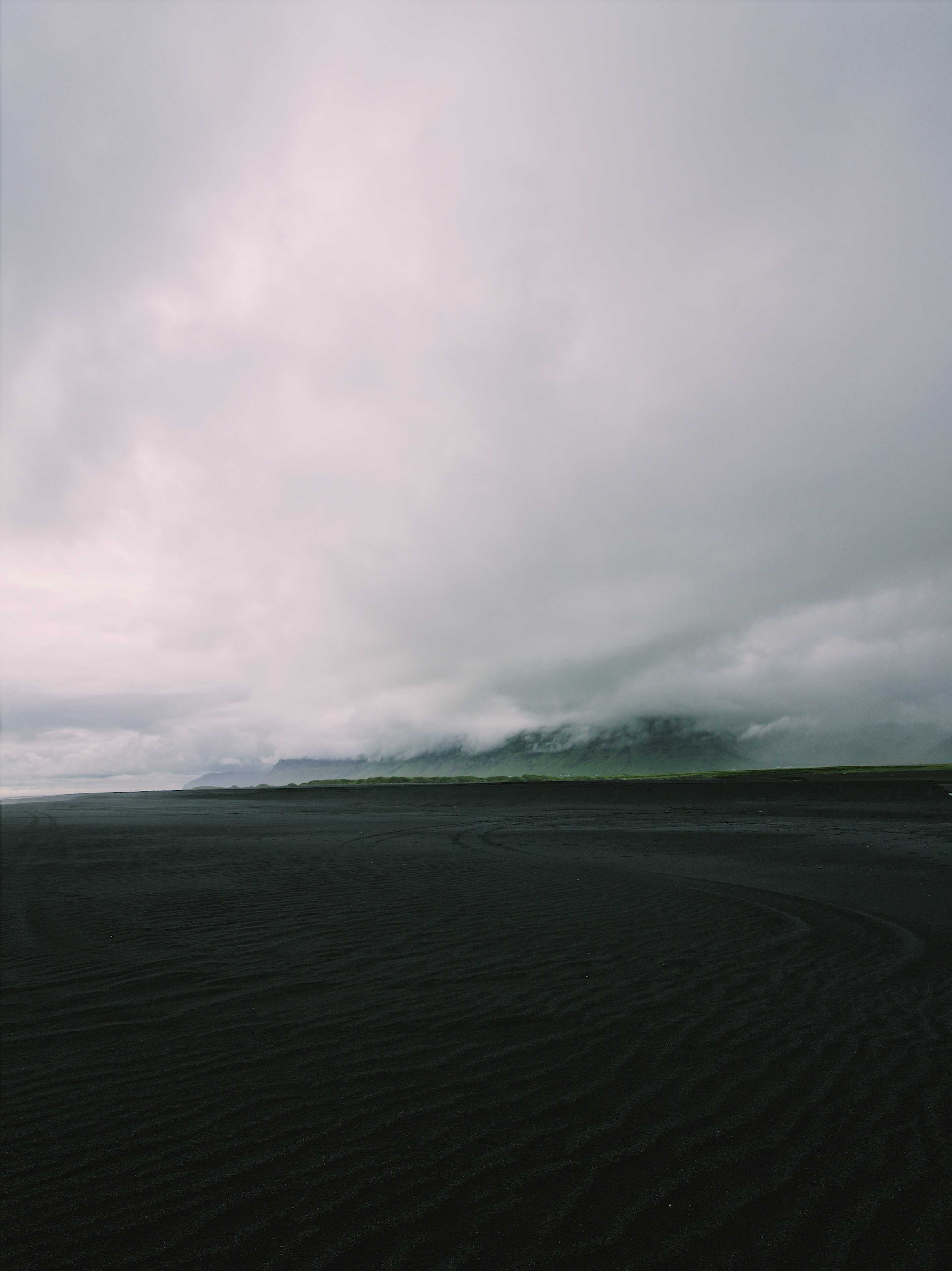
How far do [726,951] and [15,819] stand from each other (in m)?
47.6

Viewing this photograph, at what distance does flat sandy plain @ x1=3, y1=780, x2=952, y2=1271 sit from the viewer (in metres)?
3.74

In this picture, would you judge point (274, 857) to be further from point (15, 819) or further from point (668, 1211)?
point (15, 819)

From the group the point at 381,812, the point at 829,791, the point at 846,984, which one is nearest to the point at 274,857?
the point at 846,984

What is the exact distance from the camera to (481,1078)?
562 cm

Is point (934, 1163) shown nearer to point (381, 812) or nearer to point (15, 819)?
point (381, 812)

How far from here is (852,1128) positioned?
4758 millimetres

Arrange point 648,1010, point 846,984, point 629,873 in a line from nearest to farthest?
point 648,1010, point 846,984, point 629,873

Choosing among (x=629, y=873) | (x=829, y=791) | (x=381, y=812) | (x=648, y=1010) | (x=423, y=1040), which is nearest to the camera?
(x=423, y=1040)

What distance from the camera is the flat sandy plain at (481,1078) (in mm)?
3742

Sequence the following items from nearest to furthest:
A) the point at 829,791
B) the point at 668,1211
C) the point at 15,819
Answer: the point at 668,1211 < the point at 15,819 < the point at 829,791

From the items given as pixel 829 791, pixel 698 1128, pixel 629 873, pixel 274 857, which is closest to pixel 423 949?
pixel 698 1128

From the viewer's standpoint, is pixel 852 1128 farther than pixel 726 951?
No

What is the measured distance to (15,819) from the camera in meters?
41.9

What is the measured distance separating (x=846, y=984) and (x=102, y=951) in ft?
34.3
